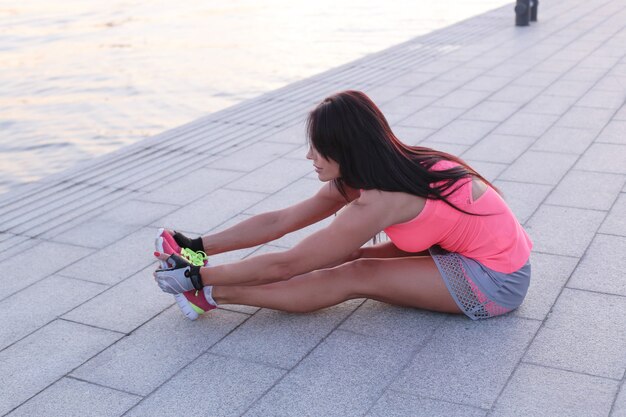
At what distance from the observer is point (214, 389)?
3.44 metres

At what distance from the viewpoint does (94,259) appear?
4.86 m

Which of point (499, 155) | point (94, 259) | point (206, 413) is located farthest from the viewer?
point (499, 155)

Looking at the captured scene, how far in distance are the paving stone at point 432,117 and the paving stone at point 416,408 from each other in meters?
4.04

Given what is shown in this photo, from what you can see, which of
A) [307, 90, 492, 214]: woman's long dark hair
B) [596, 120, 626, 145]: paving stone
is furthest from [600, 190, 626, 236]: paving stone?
[307, 90, 492, 214]: woman's long dark hair

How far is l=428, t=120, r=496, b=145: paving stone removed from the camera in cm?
663

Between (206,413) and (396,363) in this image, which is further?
(396,363)

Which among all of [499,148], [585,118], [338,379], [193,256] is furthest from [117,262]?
[585,118]

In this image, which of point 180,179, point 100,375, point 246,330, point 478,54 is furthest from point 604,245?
point 478,54

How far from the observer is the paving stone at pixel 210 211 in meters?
5.28

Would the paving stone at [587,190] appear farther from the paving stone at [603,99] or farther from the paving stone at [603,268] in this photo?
the paving stone at [603,99]

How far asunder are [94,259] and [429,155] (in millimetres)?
2123

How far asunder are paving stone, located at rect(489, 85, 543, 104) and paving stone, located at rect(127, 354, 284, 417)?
483 centimetres

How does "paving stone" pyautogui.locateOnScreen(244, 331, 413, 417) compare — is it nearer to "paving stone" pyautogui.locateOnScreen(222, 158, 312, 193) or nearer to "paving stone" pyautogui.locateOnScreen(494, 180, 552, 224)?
"paving stone" pyautogui.locateOnScreen(494, 180, 552, 224)

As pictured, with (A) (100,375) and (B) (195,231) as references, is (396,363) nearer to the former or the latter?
(A) (100,375)
